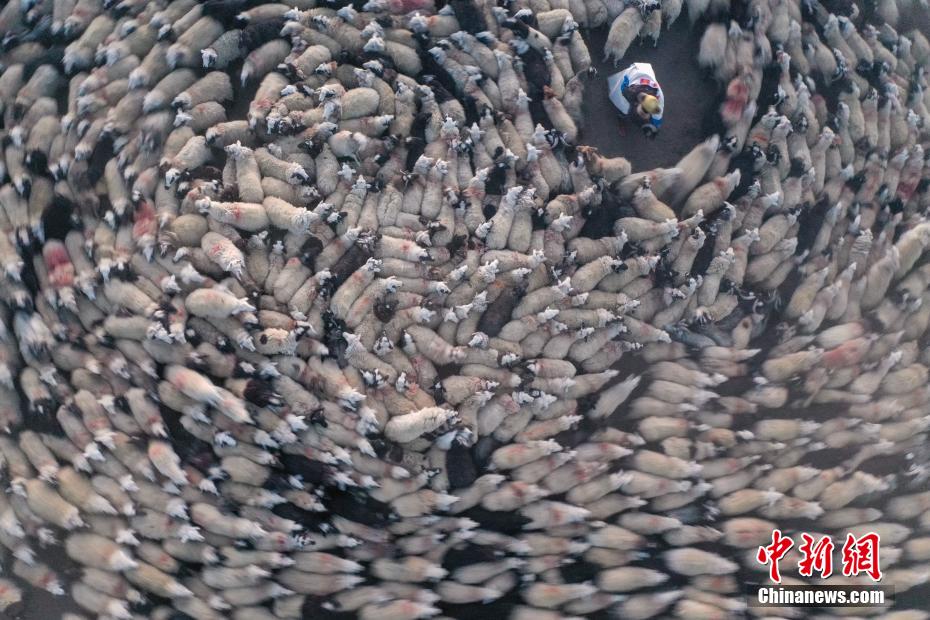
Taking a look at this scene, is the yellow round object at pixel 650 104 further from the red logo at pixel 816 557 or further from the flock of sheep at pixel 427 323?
the red logo at pixel 816 557

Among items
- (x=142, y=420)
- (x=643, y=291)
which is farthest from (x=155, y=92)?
(x=643, y=291)

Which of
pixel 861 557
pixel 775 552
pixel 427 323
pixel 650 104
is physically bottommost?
pixel 775 552

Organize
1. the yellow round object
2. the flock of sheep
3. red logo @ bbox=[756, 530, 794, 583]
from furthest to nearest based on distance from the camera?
the yellow round object, red logo @ bbox=[756, 530, 794, 583], the flock of sheep

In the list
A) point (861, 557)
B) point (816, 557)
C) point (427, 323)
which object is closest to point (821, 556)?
point (816, 557)

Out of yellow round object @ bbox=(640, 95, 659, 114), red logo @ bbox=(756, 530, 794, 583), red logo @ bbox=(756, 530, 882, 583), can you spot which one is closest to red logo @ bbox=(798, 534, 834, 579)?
red logo @ bbox=(756, 530, 882, 583)

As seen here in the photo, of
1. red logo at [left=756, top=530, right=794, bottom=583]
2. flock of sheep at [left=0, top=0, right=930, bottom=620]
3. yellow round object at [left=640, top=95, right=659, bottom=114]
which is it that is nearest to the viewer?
flock of sheep at [left=0, top=0, right=930, bottom=620]

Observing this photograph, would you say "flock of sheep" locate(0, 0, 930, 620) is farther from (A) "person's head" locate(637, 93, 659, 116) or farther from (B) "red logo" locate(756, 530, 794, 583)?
(A) "person's head" locate(637, 93, 659, 116)

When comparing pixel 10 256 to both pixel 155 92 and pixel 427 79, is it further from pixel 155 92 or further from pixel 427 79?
pixel 427 79

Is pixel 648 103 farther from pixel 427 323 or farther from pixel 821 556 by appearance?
pixel 821 556

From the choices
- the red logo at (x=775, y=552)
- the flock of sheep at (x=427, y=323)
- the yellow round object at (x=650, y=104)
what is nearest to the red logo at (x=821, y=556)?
the red logo at (x=775, y=552)
